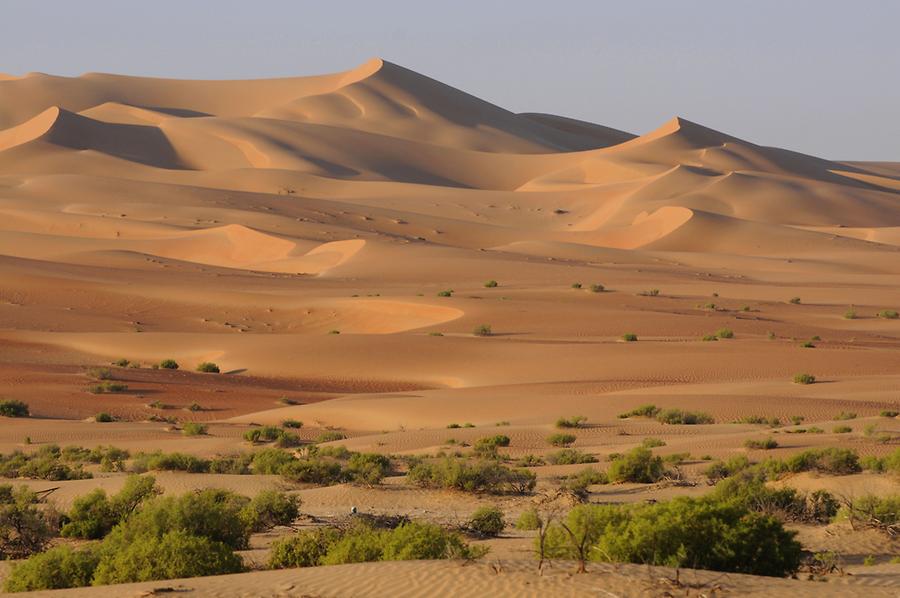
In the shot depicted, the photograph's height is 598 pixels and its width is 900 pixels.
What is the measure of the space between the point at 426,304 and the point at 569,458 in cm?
2333

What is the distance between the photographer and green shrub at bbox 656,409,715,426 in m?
21.6

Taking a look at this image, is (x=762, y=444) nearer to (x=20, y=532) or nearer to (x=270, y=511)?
(x=270, y=511)

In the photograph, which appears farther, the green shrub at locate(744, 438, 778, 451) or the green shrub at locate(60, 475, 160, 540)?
the green shrub at locate(744, 438, 778, 451)

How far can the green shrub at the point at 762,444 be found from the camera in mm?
17672

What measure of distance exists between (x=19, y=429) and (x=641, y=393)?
11625mm

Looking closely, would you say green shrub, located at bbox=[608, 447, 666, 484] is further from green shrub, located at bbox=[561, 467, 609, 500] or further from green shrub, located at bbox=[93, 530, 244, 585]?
green shrub, located at bbox=[93, 530, 244, 585]

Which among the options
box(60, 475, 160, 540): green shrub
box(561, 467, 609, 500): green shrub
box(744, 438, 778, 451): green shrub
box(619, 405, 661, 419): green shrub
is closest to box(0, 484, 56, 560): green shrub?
box(60, 475, 160, 540): green shrub

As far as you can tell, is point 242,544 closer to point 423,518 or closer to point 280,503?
point 280,503

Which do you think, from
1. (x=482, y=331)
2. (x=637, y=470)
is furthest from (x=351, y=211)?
(x=637, y=470)

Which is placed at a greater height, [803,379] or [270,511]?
[270,511]

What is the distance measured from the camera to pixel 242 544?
1137 cm

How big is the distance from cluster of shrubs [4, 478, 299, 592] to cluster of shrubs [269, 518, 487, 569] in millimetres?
429

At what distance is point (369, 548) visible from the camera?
31.5 ft

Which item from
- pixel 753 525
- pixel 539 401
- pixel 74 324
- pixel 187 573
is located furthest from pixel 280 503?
pixel 74 324
